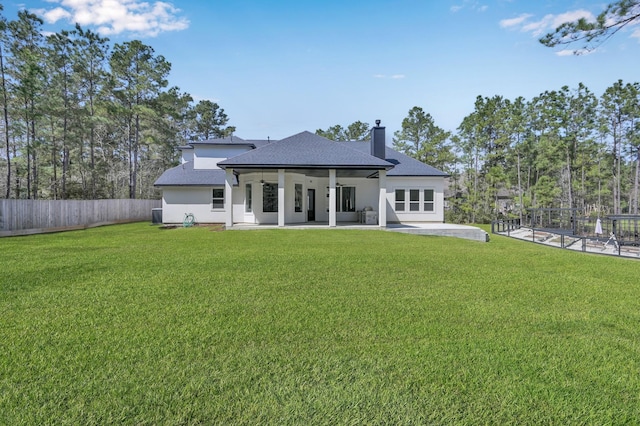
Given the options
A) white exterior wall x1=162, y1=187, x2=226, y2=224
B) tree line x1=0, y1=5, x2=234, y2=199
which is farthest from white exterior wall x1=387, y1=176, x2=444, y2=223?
tree line x1=0, y1=5, x2=234, y2=199

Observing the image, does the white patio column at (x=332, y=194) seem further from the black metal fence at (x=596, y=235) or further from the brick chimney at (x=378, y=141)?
the black metal fence at (x=596, y=235)

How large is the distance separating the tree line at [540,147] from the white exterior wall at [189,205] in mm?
18808

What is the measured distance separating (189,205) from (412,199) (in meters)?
14.1

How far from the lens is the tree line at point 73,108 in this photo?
19812 millimetres

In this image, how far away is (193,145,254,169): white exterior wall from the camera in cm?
2181

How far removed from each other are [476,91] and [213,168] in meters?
23.8

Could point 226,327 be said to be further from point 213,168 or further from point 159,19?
point 213,168

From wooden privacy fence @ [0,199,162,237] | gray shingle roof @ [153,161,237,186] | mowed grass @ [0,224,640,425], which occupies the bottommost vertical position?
mowed grass @ [0,224,640,425]

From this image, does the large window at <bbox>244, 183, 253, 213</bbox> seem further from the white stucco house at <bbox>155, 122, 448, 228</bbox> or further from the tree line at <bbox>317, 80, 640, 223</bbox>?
the tree line at <bbox>317, 80, 640, 223</bbox>

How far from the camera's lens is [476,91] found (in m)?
29.2

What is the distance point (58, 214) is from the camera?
1795 centimetres

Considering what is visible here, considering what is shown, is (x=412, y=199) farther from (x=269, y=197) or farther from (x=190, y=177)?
(x=190, y=177)

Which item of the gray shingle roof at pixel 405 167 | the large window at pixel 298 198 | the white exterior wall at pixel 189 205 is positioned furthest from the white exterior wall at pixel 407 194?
the white exterior wall at pixel 189 205

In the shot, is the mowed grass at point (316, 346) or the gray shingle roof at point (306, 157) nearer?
the mowed grass at point (316, 346)
